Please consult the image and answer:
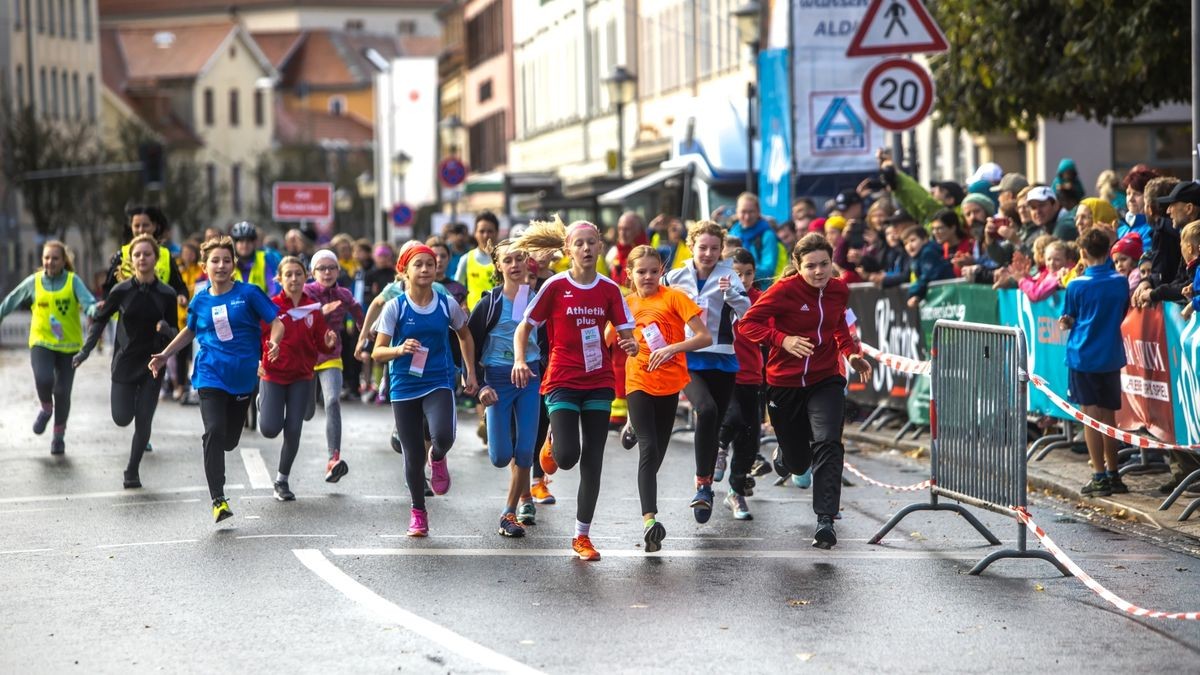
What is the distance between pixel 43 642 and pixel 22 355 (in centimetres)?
3656

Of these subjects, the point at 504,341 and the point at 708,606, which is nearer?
the point at 708,606

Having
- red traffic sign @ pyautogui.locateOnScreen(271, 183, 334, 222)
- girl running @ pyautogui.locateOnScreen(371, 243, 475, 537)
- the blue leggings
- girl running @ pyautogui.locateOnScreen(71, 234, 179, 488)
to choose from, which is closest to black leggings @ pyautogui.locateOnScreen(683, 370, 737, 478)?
the blue leggings

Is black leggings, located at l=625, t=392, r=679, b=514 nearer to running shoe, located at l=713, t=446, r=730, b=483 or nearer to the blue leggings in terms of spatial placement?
the blue leggings

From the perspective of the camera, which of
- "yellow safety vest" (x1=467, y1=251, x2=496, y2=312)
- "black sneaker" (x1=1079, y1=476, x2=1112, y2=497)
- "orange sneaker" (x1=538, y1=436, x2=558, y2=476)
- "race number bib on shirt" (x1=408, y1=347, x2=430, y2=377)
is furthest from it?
"yellow safety vest" (x1=467, y1=251, x2=496, y2=312)

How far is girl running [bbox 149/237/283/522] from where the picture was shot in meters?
12.9

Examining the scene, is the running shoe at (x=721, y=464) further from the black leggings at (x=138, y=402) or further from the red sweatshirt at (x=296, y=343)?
the black leggings at (x=138, y=402)

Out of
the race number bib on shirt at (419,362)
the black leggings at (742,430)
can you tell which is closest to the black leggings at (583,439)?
the race number bib on shirt at (419,362)

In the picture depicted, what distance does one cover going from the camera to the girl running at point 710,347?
1221 cm

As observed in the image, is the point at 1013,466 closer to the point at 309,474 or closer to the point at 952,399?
the point at 952,399

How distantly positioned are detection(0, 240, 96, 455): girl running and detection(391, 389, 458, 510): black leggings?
633 cm

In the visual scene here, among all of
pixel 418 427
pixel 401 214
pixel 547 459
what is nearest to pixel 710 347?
pixel 547 459

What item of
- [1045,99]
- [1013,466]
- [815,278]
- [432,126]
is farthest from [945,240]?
[432,126]

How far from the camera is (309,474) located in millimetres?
15375

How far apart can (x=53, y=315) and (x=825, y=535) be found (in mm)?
8645
